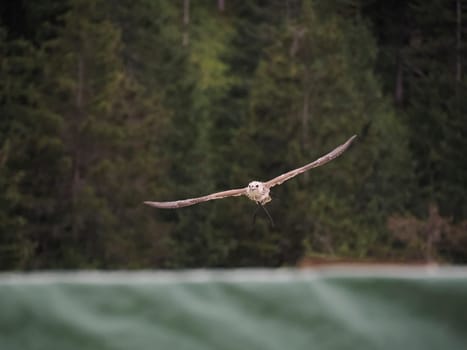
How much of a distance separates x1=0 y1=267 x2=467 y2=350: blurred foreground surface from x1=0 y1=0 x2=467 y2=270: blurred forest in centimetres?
3385

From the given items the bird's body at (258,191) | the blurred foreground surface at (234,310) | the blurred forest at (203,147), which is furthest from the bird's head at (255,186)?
the blurred forest at (203,147)

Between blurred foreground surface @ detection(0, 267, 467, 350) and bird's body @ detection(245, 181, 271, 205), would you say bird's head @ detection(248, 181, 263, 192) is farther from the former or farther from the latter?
blurred foreground surface @ detection(0, 267, 467, 350)

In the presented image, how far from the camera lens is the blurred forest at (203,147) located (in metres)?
40.8

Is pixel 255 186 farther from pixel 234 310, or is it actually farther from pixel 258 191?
pixel 234 310

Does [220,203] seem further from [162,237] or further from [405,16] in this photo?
[405,16]

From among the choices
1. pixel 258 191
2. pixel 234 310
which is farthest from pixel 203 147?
pixel 234 310

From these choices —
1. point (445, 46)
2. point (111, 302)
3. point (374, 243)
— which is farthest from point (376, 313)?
point (445, 46)

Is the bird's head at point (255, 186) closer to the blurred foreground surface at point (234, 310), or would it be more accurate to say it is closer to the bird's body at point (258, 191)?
the bird's body at point (258, 191)

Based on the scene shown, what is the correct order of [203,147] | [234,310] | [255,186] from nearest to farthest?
[234,310] < [255,186] < [203,147]

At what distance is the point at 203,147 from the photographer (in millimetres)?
46625

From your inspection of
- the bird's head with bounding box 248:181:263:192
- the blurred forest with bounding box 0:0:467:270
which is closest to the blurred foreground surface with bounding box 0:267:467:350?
the bird's head with bounding box 248:181:263:192

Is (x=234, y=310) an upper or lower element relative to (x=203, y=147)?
upper

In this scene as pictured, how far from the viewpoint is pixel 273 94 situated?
43438mm

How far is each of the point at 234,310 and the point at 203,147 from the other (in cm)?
4275
